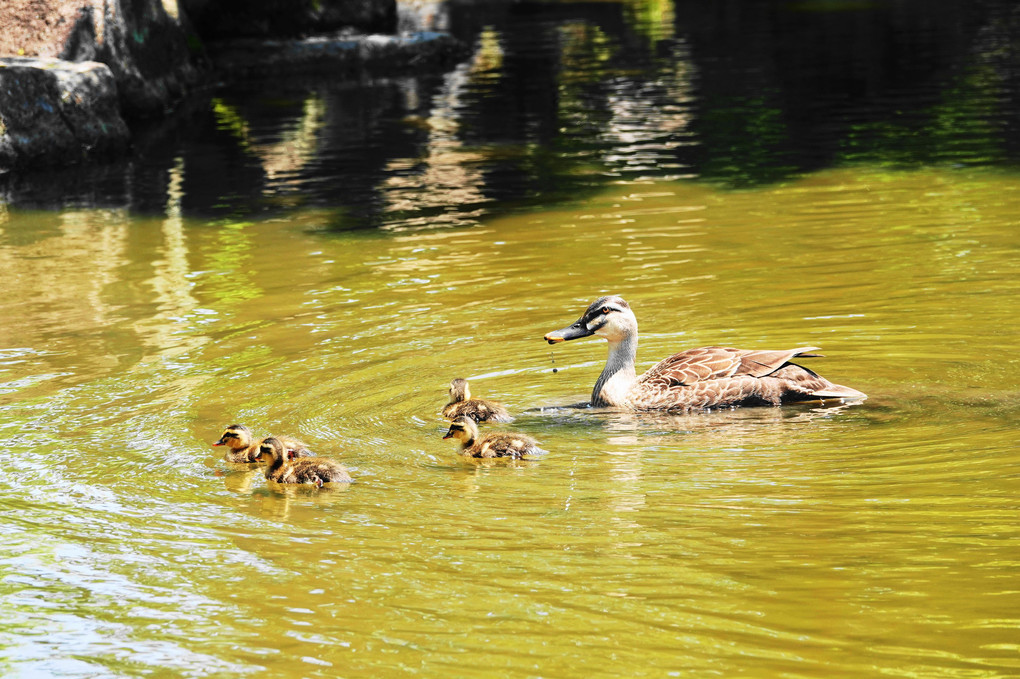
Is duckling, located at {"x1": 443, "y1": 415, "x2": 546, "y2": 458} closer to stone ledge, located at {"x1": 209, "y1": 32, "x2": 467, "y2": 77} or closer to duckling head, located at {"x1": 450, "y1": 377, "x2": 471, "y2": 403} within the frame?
duckling head, located at {"x1": 450, "y1": 377, "x2": 471, "y2": 403}

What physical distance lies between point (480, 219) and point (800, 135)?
671cm

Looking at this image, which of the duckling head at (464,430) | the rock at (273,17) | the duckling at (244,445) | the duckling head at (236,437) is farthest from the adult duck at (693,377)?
the rock at (273,17)

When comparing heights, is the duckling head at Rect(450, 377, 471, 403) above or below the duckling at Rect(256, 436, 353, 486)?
above

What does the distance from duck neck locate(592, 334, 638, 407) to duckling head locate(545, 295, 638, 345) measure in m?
0.06

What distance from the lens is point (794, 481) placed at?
7086 mm

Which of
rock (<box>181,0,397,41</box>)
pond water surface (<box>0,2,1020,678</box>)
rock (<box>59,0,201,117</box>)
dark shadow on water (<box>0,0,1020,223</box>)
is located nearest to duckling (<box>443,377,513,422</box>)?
pond water surface (<box>0,2,1020,678</box>)

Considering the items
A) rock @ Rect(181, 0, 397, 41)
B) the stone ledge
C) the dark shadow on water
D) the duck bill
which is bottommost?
the duck bill

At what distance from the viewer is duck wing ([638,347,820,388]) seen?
8625 millimetres

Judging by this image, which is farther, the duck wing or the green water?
the duck wing

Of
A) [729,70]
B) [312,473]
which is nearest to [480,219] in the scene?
[312,473]

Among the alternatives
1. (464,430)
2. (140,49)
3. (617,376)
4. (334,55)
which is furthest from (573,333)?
(334,55)

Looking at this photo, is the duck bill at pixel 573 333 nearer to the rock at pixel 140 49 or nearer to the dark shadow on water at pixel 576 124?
the dark shadow on water at pixel 576 124

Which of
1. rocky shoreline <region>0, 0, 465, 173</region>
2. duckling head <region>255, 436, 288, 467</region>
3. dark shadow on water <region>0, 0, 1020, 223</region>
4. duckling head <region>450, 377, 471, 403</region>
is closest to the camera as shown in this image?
duckling head <region>255, 436, 288, 467</region>

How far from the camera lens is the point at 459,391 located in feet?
28.9
